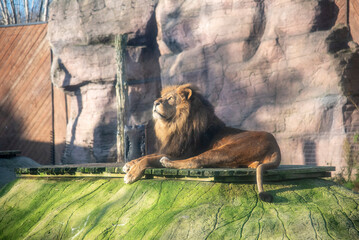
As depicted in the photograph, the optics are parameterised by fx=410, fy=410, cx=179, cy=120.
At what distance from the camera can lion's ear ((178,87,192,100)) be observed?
371cm

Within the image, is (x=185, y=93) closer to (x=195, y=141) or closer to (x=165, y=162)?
(x=195, y=141)

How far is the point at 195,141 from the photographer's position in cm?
359

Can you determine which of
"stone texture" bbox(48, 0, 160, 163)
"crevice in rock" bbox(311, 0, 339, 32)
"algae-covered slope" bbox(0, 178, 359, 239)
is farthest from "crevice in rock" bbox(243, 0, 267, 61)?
"algae-covered slope" bbox(0, 178, 359, 239)

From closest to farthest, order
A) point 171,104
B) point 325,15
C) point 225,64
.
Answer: point 171,104, point 325,15, point 225,64

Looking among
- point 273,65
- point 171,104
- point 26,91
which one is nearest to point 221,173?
point 171,104

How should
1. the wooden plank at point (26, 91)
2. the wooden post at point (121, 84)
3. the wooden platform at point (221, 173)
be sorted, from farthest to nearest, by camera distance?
1. the wooden plank at point (26, 91)
2. the wooden post at point (121, 84)
3. the wooden platform at point (221, 173)

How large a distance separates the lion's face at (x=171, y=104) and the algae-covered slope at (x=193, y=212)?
0.63m

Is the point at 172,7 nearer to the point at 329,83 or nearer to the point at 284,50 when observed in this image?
the point at 284,50

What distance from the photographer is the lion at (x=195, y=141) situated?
131 inches

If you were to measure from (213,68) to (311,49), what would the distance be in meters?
2.05

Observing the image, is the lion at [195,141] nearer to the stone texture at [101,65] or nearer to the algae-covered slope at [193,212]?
the algae-covered slope at [193,212]

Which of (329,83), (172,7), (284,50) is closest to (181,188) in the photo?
(329,83)

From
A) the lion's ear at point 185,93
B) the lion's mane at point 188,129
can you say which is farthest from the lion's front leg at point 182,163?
the lion's ear at point 185,93

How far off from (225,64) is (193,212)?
5675 mm
